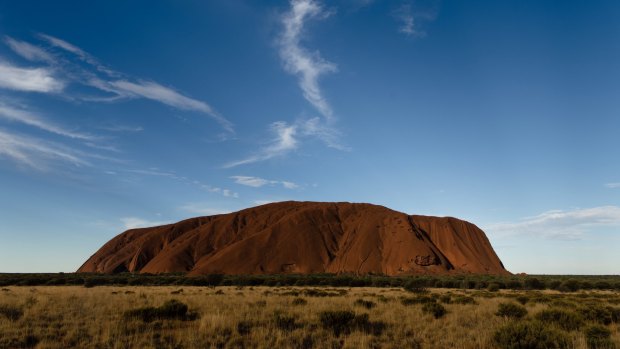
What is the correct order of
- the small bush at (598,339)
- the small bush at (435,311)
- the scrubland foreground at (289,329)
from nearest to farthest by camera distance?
the small bush at (598,339), the scrubland foreground at (289,329), the small bush at (435,311)

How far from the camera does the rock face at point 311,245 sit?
92250 millimetres

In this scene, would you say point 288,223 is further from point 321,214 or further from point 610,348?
point 610,348

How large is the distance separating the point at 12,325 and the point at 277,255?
85.2 meters

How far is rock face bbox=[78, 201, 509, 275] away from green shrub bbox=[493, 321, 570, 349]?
82093mm

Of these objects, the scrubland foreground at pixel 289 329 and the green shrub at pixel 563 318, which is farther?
the green shrub at pixel 563 318

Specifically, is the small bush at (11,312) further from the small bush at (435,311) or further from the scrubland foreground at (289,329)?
the small bush at (435,311)

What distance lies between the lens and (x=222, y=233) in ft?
375

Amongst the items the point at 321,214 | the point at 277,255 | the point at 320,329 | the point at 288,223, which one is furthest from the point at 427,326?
the point at 321,214

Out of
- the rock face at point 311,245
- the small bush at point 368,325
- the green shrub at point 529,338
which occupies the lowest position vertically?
the small bush at point 368,325

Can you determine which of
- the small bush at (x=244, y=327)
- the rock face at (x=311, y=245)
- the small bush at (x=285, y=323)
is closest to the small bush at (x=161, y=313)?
the small bush at (x=244, y=327)

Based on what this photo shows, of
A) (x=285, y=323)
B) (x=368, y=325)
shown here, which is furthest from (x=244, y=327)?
(x=368, y=325)

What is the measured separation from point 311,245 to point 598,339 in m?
91.5

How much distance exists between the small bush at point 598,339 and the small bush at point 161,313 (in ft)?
35.2

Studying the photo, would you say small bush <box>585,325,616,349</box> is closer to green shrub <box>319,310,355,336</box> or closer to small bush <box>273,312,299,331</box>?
green shrub <box>319,310,355,336</box>
